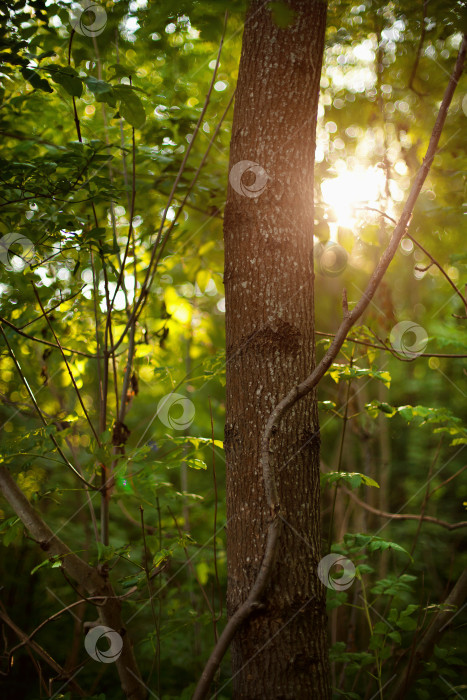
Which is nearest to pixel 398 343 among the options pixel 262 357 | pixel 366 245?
pixel 262 357

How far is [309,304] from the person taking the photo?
146 cm

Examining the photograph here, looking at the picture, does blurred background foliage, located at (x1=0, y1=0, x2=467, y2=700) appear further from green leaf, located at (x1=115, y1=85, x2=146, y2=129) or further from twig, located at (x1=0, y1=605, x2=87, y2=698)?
twig, located at (x1=0, y1=605, x2=87, y2=698)

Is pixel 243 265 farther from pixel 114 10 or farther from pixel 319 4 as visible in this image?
pixel 114 10

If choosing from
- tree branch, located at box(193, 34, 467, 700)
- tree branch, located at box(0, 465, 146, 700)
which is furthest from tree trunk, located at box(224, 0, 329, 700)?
A: tree branch, located at box(0, 465, 146, 700)

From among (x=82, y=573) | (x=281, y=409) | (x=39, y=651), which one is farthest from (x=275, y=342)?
(x=39, y=651)

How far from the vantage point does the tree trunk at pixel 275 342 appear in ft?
4.10

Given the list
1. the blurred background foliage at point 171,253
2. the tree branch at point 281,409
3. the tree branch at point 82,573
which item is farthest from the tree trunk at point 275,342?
the tree branch at point 82,573

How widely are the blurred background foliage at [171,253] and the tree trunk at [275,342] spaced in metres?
0.24

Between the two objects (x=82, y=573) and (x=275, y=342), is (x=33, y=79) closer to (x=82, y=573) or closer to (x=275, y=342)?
(x=275, y=342)

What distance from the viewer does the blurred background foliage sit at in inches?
65.3

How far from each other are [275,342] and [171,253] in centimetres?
93

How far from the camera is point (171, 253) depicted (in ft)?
6.97

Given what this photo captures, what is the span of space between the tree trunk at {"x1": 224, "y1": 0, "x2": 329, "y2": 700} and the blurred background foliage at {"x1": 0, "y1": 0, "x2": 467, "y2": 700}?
0.79 feet

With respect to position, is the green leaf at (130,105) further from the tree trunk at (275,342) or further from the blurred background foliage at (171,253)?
the tree trunk at (275,342)
